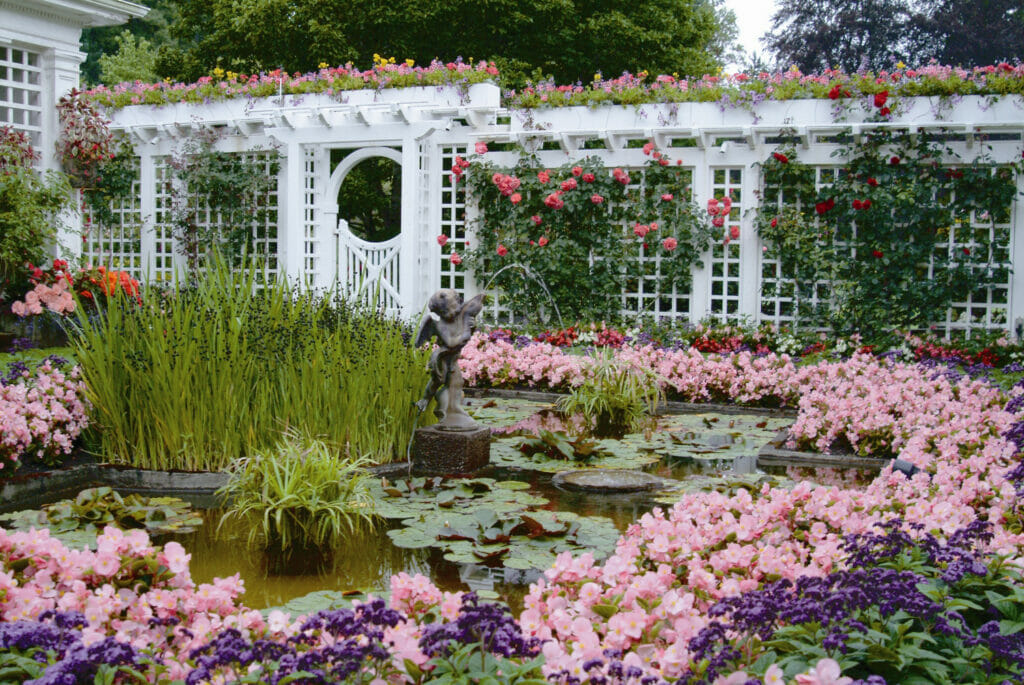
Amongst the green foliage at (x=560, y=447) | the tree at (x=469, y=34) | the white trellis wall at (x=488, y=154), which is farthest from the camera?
the tree at (x=469, y=34)

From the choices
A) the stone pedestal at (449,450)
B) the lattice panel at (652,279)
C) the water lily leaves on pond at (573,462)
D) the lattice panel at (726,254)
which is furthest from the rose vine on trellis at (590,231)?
the stone pedestal at (449,450)

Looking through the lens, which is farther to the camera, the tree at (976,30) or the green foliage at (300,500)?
the tree at (976,30)

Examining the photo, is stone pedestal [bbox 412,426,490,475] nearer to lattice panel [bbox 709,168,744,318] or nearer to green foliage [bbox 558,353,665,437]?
green foliage [bbox 558,353,665,437]

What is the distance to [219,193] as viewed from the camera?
39.5 ft

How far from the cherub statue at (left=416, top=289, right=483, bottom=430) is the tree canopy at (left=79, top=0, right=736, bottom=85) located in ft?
40.8

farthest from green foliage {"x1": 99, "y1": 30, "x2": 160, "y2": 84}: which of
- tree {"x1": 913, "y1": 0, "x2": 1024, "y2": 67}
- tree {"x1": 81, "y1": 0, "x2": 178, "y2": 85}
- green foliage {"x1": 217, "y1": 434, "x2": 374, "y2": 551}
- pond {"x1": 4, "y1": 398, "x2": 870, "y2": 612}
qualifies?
green foliage {"x1": 217, "y1": 434, "x2": 374, "y2": 551}

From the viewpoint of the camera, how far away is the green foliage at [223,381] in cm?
469

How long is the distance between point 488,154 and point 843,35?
12.4 m

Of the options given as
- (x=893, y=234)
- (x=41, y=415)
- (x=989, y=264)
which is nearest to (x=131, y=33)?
(x=893, y=234)

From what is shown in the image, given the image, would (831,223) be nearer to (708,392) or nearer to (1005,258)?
(1005,258)

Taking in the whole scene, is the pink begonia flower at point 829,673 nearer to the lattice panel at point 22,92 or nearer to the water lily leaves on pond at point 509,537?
the water lily leaves on pond at point 509,537

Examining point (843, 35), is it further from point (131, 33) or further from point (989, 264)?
point (131, 33)

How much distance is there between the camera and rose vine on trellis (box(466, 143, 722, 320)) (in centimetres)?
1012

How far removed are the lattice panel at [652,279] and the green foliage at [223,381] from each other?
548 centimetres
